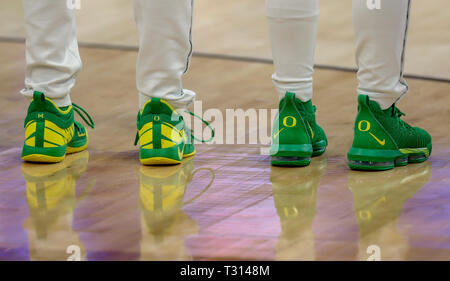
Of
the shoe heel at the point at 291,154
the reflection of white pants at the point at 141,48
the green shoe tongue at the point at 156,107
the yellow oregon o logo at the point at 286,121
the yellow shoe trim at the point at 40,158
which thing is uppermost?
the reflection of white pants at the point at 141,48

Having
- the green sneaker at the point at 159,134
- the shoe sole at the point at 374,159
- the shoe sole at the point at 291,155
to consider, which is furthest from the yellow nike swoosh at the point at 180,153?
the shoe sole at the point at 374,159

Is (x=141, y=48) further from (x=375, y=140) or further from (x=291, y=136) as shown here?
(x=375, y=140)

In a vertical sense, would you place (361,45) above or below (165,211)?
above

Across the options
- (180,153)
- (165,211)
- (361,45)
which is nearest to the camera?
(165,211)

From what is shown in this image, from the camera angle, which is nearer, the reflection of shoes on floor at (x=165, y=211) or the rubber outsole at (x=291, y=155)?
the reflection of shoes on floor at (x=165, y=211)

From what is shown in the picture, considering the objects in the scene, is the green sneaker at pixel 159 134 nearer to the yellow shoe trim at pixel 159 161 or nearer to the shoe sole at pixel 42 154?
the yellow shoe trim at pixel 159 161

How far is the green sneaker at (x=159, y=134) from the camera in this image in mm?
1522

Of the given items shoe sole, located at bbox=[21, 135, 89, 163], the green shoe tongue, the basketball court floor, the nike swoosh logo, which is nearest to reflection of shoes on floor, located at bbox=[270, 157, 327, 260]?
the basketball court floor

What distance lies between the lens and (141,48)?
1.52 metres

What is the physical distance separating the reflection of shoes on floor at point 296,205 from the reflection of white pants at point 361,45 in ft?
0.51

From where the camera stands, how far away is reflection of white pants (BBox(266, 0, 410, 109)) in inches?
55.9

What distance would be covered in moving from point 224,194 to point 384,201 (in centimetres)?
28

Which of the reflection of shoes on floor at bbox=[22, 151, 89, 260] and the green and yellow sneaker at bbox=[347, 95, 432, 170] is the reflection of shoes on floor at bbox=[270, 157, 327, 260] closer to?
the green and yellow sneaker at bbox=[347, 95, 432, 170]

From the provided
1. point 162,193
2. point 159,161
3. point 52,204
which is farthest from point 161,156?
point 52,204
